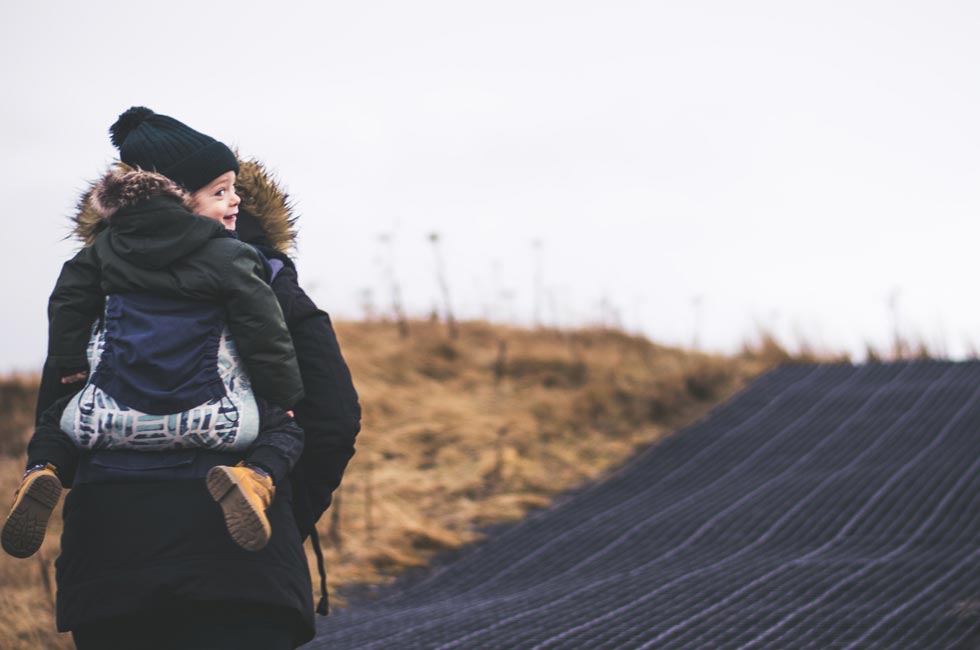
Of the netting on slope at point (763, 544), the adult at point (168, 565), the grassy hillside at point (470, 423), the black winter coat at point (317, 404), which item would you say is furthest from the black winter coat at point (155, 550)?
the grassy hillside at point (470, 423)

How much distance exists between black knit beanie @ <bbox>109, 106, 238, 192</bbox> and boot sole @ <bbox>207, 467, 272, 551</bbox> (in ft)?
1.95

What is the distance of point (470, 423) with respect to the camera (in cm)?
829

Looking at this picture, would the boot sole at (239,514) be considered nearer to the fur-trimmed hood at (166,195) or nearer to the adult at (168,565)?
the adult at (168,565)

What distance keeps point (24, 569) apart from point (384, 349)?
15.5ft

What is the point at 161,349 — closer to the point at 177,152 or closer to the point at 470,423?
the point at 177,152

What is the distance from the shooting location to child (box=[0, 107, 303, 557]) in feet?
5.66

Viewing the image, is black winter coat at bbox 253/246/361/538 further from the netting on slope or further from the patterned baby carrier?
the netting on slope

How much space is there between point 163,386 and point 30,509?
0.32 m

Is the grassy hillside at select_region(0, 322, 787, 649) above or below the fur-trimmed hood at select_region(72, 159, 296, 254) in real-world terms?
below

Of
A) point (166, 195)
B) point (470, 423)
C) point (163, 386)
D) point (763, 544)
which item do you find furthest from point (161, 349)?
point (470, 423)

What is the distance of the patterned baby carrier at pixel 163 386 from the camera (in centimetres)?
172

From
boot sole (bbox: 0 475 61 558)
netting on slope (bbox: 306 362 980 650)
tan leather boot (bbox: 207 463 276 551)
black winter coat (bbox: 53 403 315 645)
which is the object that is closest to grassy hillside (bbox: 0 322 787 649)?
netting on slope (bbox: 306 362 980 650)

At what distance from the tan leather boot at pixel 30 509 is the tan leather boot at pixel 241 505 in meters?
0.32

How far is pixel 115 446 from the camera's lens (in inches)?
68.4
